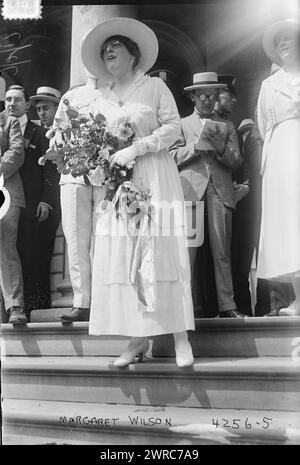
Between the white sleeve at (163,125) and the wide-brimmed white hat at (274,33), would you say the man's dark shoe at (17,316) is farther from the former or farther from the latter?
the wide-brimmed white hat at (274,33)

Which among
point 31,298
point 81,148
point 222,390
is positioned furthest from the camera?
point 31,298

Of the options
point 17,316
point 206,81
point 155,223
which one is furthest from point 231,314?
point 206,81

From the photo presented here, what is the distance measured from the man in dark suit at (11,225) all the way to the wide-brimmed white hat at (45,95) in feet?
0.79

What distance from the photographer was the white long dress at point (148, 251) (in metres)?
4.10

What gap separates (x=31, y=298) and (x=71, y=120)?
1269 mm

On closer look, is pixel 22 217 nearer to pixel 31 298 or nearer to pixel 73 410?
pixel 31 298

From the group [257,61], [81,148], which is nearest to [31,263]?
[81,148]

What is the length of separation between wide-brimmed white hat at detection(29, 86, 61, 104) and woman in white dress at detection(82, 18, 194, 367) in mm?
385

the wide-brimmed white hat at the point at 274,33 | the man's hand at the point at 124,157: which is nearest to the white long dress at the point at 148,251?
the man's hand at the point at 124,157

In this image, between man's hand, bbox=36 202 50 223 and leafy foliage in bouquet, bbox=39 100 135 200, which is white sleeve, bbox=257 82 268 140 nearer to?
leafy foliage in bouquet, bbox=39 100 135 200

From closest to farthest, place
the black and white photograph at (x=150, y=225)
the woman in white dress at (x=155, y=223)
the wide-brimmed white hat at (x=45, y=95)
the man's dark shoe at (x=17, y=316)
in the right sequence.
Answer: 1. the black and white photograph at (x=150, y=225)
2. the woman in white dress at (x=155, y=223)
3. the man's dark shoe at (x=17, y=316)
4. the wide-brimmed white hat at (x=45, y=95)

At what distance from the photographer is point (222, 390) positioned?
3.94m

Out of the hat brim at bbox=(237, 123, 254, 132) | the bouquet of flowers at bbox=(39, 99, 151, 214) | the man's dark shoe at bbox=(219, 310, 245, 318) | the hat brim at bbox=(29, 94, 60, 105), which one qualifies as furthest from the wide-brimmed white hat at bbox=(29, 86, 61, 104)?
the man's dark shoe at bbox=(219, 310, 245, 318)

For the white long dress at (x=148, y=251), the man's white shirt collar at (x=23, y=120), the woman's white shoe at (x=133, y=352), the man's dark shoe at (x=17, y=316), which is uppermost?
the man's white shirt collar at (x=23, y=120)
